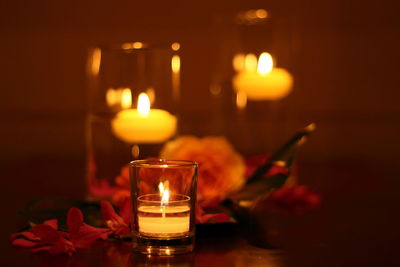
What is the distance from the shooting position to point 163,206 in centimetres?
58

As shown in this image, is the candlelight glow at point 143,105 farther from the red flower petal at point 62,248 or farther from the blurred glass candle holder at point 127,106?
the red flower petal at point 62,248

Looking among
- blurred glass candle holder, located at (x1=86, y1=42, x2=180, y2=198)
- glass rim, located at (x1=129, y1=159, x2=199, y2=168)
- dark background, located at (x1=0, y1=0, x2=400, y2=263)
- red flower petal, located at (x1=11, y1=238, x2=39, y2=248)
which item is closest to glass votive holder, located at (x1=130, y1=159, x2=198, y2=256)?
glass rim, located at (x1=129, y1=159, x2=199, y2=168)

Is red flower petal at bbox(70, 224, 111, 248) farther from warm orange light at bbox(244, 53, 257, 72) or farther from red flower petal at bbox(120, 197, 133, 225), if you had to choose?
warm orange light at bbox(244, 53, 257, 72)

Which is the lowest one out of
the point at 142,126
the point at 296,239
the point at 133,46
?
the point at 296,239

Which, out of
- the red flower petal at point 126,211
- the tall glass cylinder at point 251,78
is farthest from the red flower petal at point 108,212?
the tall glass cylinder at point 251,78

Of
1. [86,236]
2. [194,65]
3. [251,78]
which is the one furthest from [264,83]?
[194,65]

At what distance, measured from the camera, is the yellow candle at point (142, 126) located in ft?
2.68

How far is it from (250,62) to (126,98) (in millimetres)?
311

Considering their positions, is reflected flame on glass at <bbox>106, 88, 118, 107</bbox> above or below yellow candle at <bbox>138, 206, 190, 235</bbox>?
above

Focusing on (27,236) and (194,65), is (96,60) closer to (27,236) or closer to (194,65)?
(27,236)

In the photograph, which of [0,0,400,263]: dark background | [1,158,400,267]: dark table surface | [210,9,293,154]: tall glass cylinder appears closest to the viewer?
[1,158,400,267]: dark table surface

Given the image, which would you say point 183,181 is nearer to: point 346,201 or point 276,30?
point 346,201

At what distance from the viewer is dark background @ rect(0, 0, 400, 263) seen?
7.14 feet

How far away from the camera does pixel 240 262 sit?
56 cm
